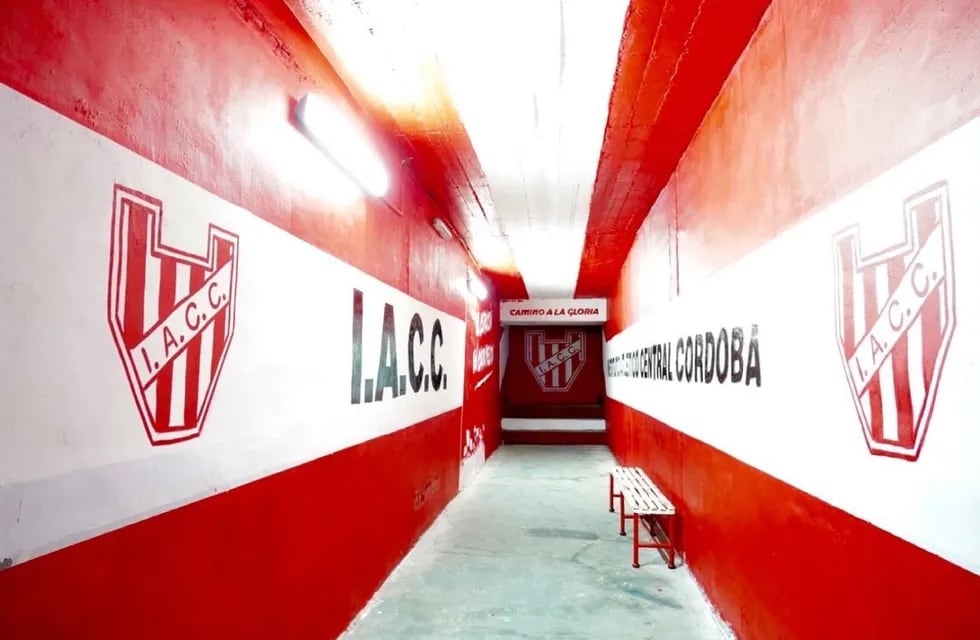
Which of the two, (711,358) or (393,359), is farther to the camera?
(393,359)

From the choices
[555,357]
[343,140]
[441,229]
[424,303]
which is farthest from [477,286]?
[555,357]

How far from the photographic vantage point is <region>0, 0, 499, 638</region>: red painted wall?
1286 mm

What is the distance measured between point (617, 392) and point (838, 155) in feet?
23.5

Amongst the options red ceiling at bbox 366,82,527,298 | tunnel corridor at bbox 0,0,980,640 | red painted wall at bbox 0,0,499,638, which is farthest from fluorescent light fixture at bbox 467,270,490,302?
red painted wall at bbox 0,0,499,638

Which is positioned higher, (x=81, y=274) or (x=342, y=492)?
(x=81, y=274)

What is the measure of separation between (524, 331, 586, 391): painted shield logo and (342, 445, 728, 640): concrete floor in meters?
6.59

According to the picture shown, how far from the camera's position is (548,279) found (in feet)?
27.8

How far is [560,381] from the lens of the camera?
1240 centimetres

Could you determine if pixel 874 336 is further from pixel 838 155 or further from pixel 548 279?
pixel 548 279

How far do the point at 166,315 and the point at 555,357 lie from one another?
36.5 ft

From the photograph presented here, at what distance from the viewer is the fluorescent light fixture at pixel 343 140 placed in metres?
2.43

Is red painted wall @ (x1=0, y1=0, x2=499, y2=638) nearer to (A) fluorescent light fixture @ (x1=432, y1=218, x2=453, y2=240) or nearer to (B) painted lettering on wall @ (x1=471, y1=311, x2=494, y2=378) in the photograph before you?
(A) fluorescent light fixture @ (x1=432, y1=218, x2=453, y2=240)

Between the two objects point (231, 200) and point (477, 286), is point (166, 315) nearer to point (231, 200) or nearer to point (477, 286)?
point (231, 200)

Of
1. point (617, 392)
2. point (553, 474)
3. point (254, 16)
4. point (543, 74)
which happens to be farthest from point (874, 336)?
point (617, 392)
